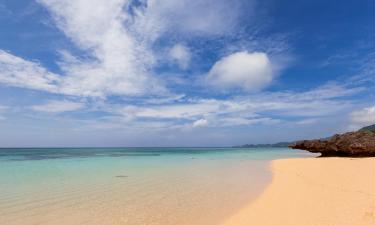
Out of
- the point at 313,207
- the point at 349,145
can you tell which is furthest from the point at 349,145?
the point at 313,207

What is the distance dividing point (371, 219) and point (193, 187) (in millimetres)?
7647

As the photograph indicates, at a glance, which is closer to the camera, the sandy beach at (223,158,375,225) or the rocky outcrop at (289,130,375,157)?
the sandy beach at (223,158,375,225)

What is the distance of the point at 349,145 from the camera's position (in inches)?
1193

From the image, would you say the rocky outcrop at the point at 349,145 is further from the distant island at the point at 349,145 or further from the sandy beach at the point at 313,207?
the sandy beach at the point at 313,207

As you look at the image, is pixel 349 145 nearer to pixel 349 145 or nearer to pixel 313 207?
pixel 349 145

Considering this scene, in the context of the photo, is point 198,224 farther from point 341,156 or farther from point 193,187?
point 341,156

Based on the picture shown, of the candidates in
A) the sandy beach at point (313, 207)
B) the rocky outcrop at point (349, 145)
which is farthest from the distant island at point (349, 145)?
the sandy beach at point (313, 207)

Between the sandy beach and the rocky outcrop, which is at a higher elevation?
the rocky outcrop

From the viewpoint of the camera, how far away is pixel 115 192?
37.9 ft

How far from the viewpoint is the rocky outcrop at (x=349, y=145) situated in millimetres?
29516

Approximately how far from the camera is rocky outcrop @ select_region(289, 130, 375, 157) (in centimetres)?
2952

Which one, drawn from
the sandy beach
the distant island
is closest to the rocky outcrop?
the distant island

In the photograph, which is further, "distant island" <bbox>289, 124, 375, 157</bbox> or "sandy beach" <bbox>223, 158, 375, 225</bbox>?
"distant island" <bbox>289, 124, 375, 157</bbox>

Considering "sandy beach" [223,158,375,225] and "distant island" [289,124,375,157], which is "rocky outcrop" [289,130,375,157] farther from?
"sandy beach" [223,158,375,225]
